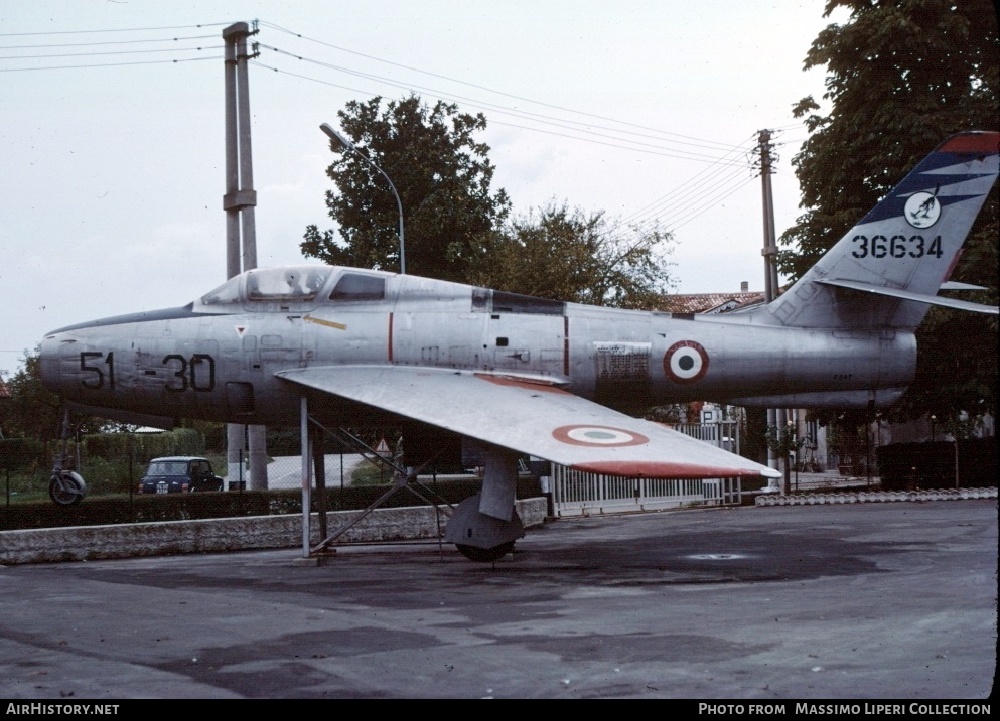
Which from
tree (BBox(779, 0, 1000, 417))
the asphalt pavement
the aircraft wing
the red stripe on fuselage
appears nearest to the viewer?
the asphalt pavement

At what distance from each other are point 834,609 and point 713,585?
2.28 meters

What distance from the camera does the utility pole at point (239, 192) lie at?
22.3 meters

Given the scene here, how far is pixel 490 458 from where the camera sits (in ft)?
45.8

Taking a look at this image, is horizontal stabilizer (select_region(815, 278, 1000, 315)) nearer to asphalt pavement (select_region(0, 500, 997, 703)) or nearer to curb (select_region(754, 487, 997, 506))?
asphalt pavement (select_region(0, 500, 997, 703))

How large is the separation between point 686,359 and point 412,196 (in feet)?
101

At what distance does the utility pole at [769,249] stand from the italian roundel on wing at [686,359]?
604 inches

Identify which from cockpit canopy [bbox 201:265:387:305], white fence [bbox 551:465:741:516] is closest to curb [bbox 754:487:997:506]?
white fence [bbox 551:465:741:516]

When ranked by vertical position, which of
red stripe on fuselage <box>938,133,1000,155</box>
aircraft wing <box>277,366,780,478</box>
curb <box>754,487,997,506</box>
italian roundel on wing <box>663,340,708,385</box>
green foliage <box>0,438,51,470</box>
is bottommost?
curb <box>754,487,997,506</box>

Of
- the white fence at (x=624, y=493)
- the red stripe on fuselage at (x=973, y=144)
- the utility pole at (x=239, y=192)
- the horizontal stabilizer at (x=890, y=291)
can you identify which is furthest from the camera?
the white fence at (x=624, y=493)

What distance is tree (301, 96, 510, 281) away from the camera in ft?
139

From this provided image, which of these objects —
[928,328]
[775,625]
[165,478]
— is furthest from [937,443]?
[165,478]

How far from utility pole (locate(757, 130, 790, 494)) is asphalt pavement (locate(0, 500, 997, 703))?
14175mm

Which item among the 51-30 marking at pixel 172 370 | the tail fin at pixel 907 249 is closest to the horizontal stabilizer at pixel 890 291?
the tail fin at pixel 907 249

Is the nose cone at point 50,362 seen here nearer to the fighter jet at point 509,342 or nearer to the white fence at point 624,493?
the fighter jet at point 509,342
